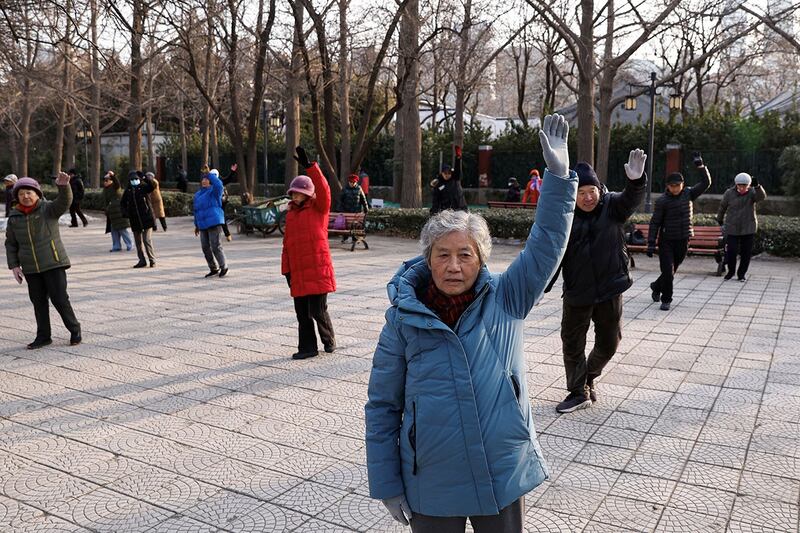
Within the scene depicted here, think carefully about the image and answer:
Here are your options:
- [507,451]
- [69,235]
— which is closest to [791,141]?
[69,235]

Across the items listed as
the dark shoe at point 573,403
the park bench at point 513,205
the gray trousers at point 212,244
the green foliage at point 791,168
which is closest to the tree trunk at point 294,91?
the gray trousers at point 212,244

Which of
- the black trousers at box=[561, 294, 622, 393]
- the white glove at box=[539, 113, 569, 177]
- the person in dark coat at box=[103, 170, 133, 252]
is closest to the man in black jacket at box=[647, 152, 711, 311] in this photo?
the black trousers at box=[561, 294, 622, 393]

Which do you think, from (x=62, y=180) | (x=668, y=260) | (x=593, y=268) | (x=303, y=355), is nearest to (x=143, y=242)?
(x=62, y=180)

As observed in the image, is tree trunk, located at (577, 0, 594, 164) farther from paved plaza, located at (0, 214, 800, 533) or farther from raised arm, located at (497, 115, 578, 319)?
raised arm, located at (497, 115, 578, 319)

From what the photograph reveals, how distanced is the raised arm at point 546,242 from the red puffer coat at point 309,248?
158 inches

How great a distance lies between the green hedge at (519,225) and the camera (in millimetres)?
13383

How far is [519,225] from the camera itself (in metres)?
15.8

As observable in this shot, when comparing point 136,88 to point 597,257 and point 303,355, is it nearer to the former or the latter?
point 303,355

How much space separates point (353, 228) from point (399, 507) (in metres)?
12.8

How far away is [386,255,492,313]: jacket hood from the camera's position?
225 centimetres

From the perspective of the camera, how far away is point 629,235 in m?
13.0

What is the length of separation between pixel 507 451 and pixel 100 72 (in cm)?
2776

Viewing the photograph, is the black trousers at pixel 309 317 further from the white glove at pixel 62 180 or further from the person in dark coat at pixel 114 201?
the person in dark coat at pixel 114 201

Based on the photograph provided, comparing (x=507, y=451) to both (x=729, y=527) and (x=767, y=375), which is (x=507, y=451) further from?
(x=767, y=375)
